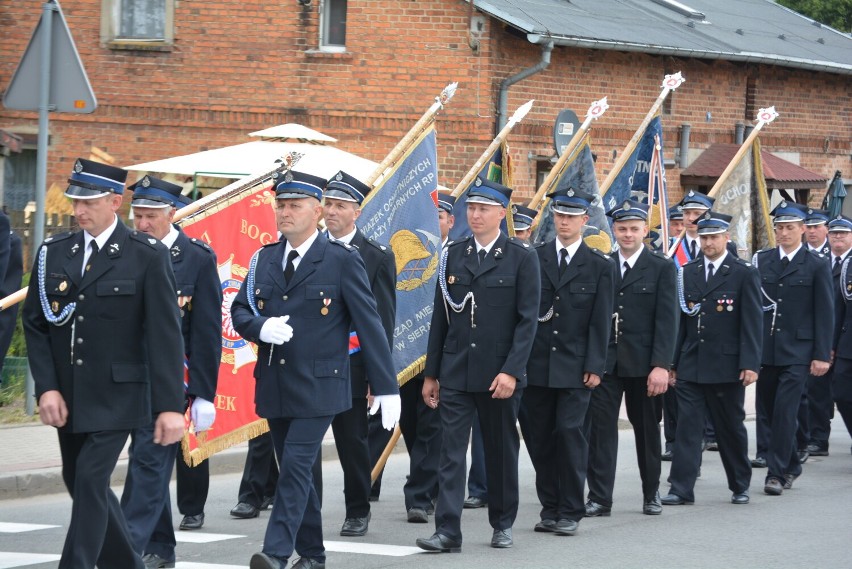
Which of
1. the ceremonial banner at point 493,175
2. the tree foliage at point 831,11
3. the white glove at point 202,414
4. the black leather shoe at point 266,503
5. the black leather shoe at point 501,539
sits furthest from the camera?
the tree foliage at point 831,11

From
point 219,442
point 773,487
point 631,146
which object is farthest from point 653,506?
point 631,146

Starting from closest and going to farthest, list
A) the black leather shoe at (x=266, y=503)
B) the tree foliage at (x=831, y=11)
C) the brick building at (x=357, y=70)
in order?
1. the black leather shoe at (x=266, y=503)
2. the brick building at (x=357, y=70)
3. the tree foliage at (x=831, y=11)

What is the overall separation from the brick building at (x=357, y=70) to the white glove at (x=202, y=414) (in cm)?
1289

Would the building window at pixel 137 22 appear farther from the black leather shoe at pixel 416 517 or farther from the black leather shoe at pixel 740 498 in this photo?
the black leather shoe at pixel 416 517

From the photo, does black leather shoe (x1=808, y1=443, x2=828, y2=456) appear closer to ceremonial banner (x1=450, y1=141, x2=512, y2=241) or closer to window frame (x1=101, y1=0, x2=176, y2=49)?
ceremonial banner (x1=450, y1=141, x2=512, y2=241)

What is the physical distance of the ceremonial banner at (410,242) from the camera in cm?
1050

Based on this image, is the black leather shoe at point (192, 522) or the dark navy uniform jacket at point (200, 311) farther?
the black leather shoe at point (192, 522)

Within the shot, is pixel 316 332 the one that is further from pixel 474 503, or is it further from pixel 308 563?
pixel 474 503

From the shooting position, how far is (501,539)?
8945mm

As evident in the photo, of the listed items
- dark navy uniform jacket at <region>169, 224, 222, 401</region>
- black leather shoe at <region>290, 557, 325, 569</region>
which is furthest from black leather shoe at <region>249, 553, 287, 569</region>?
dark navy uniform jacket at <region>169, 224, 222, 401</region>

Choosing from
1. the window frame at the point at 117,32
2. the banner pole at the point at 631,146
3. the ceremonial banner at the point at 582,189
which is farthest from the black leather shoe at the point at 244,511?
the window frame at the point at 117,32

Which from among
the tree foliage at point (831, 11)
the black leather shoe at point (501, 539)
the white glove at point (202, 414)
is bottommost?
the black leather shoe at point (501, 539)

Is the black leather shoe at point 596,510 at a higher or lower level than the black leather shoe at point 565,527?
lower

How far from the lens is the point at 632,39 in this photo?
878 inches
